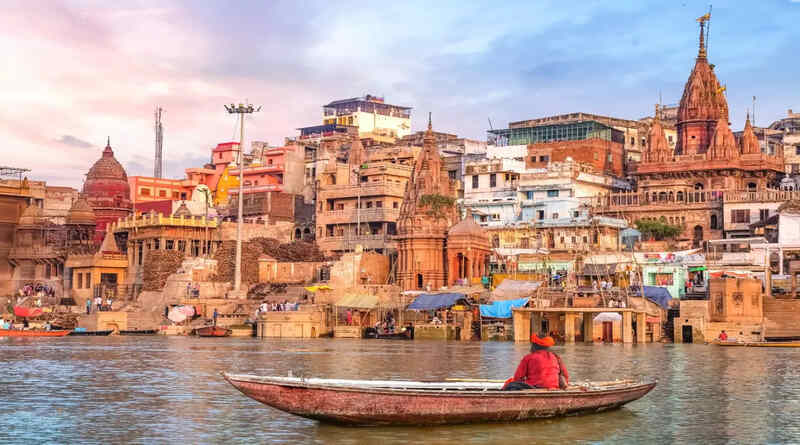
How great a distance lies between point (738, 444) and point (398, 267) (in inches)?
1965

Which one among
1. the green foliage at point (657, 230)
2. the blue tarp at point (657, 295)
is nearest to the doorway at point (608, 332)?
the blue tarp at point (657, 295)

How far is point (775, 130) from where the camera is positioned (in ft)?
309

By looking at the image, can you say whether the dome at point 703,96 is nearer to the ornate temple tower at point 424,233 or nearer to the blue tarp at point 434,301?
the ornate temple tower at point 424,233

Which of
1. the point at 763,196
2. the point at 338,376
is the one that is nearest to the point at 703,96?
the point at 763,196

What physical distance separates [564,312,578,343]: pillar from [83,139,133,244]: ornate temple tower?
39862mm

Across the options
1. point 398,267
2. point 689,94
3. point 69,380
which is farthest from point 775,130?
point 69,380

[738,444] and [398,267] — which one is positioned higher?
[398,267]

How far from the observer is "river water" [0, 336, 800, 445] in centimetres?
2289

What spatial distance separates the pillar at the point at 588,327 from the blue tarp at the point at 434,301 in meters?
7.08

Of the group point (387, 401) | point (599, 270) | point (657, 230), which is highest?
point (657, 230)

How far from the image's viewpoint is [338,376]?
1340 inches

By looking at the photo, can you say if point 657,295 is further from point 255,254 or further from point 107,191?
point 107,191

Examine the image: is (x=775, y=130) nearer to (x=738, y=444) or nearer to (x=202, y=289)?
(x=202, y=289)

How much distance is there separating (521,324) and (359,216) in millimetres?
24628
